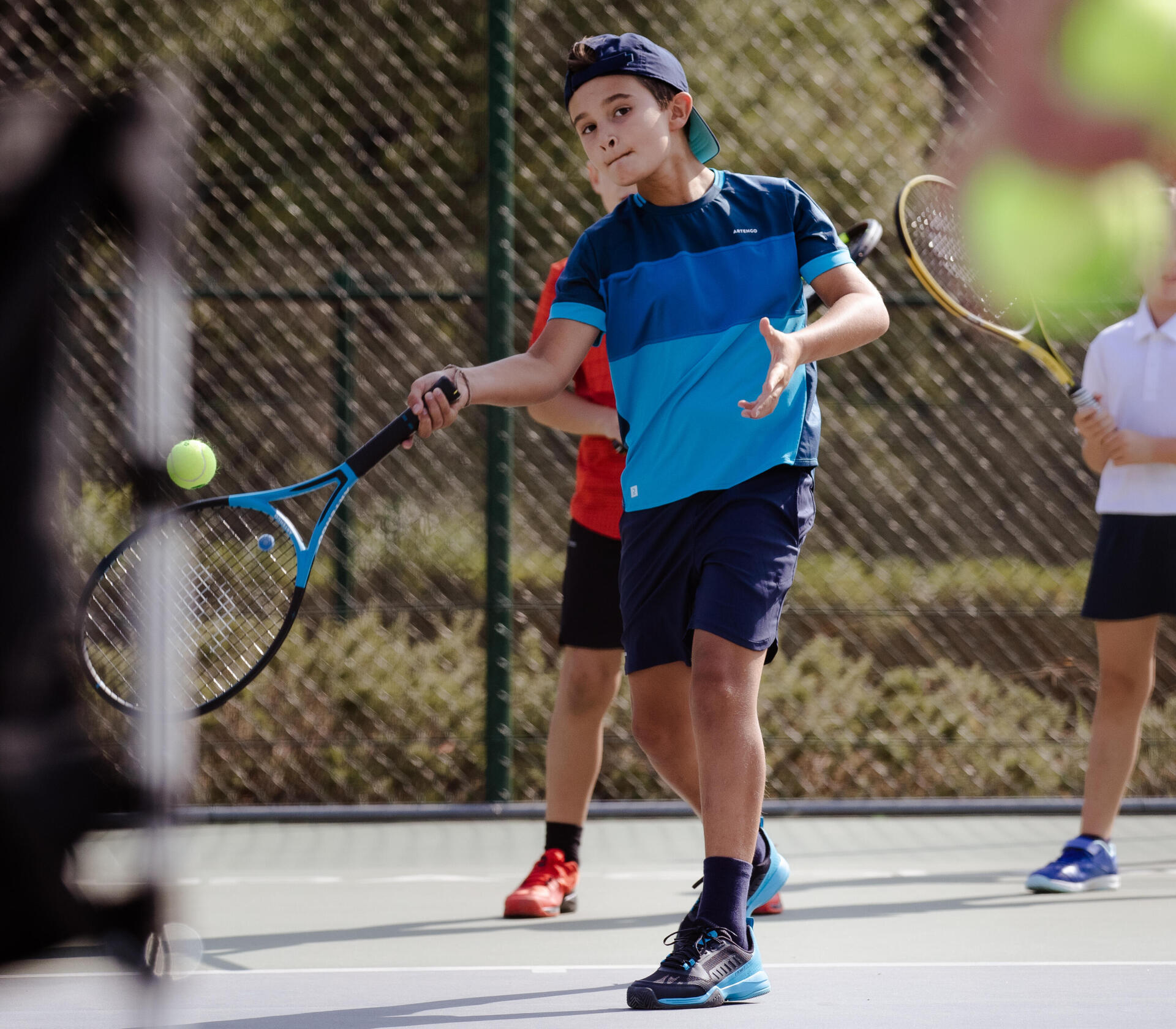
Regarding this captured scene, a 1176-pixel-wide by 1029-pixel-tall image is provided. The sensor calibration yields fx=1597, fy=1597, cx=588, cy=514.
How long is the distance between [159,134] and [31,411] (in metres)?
0.24

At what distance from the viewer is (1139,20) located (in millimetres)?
9664

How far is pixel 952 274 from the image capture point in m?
3.97

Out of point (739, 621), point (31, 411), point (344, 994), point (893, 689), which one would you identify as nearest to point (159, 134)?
point (31, 411)

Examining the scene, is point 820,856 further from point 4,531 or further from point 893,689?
point 4,531

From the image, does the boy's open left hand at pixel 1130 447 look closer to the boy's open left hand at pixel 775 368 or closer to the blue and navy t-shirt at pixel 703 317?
the blue and navy t-shirt at pixel 703 317

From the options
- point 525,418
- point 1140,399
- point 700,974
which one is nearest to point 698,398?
point 700,974

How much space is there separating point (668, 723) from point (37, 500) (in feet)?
5.89

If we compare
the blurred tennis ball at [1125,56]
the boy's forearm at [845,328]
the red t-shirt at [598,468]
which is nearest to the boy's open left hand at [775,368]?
the boy's forearm at [845,328]

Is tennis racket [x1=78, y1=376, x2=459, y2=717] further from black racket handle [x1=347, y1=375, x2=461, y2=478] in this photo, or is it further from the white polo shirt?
the white polo shirt

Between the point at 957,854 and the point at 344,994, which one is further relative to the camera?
the point at 957,854

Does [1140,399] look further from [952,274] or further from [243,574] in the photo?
[243,574]

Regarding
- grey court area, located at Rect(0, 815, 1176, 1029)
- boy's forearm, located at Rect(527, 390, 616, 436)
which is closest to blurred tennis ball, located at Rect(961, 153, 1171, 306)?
grey court area, located at Rect(0, 815, 1176, 1029)

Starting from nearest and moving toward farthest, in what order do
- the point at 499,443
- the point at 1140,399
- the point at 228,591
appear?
1. the point at 228,591
2. the point at 1140,399
3. the point at 499,443

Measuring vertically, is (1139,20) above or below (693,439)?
above
